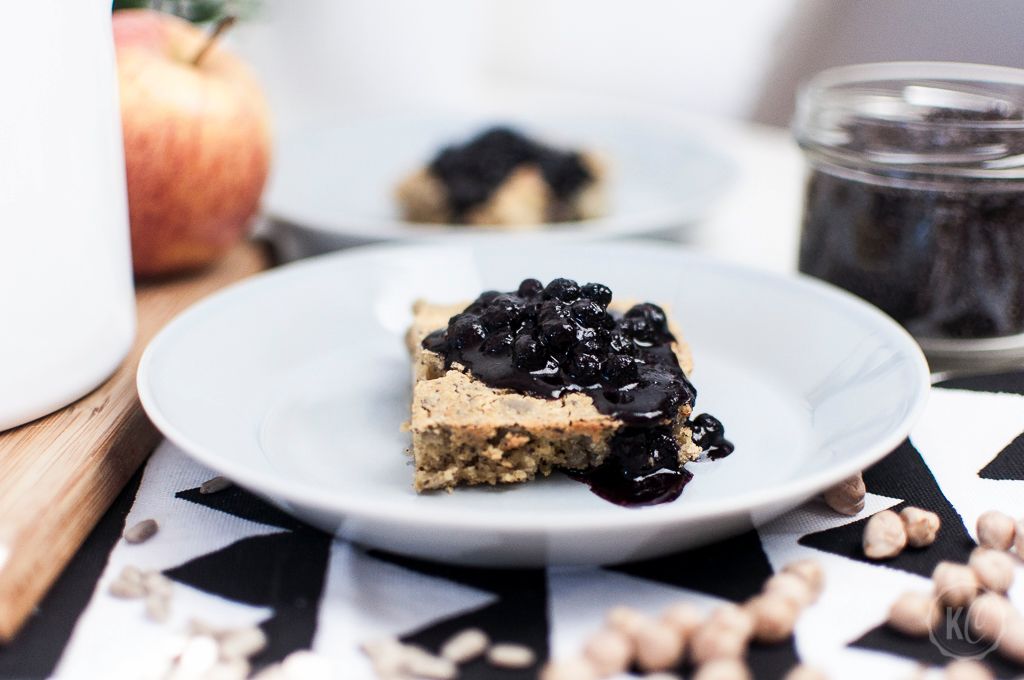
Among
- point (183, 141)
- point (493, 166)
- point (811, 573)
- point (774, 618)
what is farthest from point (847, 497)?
point (493, 166)

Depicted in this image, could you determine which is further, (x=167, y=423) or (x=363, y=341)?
(x=363, y=341)

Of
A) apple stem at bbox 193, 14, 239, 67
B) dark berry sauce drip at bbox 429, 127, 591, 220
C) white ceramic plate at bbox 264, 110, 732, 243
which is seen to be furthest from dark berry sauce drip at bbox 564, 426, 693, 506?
dark berry sauce drip at bbox 429, 127, 591, 220

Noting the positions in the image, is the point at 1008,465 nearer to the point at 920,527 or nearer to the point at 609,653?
the point at 920,527

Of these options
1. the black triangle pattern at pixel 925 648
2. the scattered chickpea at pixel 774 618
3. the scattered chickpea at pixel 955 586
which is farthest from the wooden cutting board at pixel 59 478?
the scattered chickpea at pixel 955 586

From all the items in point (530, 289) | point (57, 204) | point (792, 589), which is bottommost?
point (792, 589)

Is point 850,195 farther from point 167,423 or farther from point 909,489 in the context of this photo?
point 167,423

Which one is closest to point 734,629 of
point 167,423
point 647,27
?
point 167,423

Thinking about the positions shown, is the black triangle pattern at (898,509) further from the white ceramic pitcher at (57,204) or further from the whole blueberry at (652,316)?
the white ceramic pitcher at (57,204)
